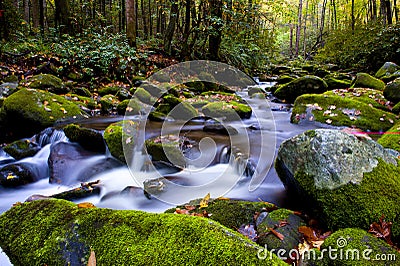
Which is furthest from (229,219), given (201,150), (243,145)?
(243,145)

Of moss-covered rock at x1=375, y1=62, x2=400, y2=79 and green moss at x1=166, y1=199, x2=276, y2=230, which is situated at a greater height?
moss-covered rock at x1=375, y1=62, x2=400, y2=79

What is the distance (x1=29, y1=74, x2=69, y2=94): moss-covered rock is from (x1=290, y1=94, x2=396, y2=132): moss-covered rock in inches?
296

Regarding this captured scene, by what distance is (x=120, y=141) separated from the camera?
17.2 ft

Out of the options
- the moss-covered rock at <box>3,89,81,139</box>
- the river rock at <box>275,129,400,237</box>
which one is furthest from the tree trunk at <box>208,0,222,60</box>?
the river rock at <box>275,129,400,237</box>

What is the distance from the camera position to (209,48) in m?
14.2

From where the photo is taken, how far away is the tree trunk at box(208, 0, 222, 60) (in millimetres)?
12695

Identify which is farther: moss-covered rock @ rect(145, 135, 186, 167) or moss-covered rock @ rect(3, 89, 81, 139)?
moss-covered rock @ rect(3, 89, 81, 139)

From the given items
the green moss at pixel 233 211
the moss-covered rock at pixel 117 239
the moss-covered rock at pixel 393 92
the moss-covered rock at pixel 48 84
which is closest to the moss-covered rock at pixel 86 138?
the green moss at pixel 233 211

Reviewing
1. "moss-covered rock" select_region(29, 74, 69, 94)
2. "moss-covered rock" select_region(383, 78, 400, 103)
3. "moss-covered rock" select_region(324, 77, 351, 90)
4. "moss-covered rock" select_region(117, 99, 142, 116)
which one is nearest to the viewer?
"moss-covered rock" select_region(383, 78, 400, 103)

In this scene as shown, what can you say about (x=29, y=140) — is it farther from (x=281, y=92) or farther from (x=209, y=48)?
(x=209, y=48)

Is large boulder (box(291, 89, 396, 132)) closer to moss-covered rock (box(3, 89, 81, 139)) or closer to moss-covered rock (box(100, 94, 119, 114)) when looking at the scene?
moss-covered rock (box(100, 94, 119, 114))

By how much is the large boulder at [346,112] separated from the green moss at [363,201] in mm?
4183

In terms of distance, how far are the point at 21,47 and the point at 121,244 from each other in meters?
12.4

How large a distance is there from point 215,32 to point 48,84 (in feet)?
25.3
